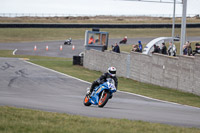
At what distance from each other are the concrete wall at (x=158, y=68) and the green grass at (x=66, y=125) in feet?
33.4

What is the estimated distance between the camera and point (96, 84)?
44.6 feet

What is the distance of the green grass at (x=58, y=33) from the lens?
69688mm

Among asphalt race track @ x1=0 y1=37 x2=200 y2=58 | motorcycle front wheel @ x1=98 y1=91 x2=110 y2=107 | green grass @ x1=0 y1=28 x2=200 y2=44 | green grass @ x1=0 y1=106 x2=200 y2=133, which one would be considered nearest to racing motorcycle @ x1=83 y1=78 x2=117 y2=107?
motorcycle front wheel @ x1=98 y1=91 x2=110 y2=107

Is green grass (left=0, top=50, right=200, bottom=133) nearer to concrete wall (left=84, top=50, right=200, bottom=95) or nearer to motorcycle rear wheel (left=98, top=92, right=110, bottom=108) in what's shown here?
motorcycle rear wheel (left=98, top=92, right=110, bottom=108)

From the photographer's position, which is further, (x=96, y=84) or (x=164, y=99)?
(x=164, y=99)

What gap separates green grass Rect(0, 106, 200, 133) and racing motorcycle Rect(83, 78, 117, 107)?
2.70 metres

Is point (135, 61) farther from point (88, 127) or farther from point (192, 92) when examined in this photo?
point (88, 127)

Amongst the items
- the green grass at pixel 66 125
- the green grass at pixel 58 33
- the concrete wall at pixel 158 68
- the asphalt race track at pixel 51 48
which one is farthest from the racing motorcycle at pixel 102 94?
the green grass at pixel 58 33

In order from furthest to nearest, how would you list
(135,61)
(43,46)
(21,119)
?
(43,46) → (135,61) → (21,119)

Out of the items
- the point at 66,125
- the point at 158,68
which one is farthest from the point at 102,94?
the point at 158,68

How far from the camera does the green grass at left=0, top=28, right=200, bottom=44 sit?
69.7m

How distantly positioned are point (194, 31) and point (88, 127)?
206ft

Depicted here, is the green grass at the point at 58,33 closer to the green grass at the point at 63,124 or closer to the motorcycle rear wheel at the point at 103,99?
the motorcycle rear wheel at the point at 103,99

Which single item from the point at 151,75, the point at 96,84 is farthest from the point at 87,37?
the point at 96,84
